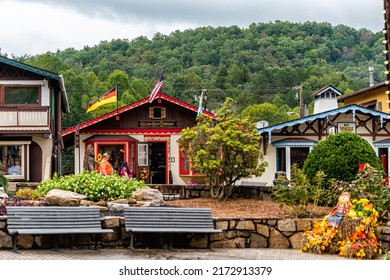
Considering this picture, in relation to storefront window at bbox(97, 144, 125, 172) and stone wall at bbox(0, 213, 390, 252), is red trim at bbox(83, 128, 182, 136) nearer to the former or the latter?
storefront window at bbox(97, 144, 125, 172)

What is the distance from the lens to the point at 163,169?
31344 millimetres

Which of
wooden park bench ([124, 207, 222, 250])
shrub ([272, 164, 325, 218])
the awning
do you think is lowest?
wooden park bench ([124, 207, 222, 250])

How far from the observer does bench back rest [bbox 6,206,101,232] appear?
1294 cm

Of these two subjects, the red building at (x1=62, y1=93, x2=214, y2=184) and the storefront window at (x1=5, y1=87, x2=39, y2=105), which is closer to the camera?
the storefront window at (x1=5, y1=87, x2=39, y2=105)

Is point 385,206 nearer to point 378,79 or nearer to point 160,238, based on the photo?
point 160,238

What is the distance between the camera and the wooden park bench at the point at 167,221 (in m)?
13.4

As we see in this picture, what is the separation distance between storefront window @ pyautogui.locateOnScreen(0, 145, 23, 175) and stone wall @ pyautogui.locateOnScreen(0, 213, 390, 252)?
56.1 ft

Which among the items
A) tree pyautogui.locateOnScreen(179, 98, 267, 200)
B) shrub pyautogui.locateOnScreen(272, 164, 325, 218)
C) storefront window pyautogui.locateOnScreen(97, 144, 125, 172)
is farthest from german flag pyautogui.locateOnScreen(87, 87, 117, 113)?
shrub pyautogui.locateOnScreen(272, 164, 325, 218)

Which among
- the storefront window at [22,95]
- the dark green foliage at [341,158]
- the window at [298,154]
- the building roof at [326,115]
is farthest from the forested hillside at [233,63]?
the dark green foliage at [341,158]

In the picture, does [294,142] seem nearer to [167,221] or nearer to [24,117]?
[24,117]

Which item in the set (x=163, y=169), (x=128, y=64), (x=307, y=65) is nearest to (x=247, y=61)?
(x=307, y=65)

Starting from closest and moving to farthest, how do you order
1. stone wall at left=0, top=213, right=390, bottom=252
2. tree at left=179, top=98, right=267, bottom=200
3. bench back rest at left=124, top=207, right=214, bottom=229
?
1. stone wall at left=0, top=213, right=390, bottom=252
2. bench back rest at left=124, top=207, right=214, bottom=229
3. tree at left=179, top=98, right=267, bottom=200

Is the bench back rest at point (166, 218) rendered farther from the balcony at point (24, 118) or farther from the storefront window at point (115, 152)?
the storefront window at point (115, 152)

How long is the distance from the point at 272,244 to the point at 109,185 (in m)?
4.51
